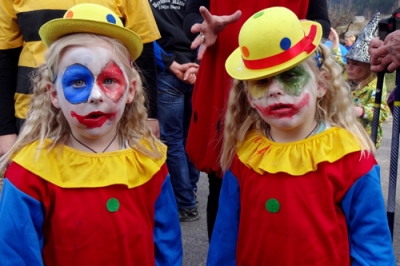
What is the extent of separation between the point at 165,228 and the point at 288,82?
2.72 feet

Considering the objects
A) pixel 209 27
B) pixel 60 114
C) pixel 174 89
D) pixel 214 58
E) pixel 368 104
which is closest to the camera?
pixel 60 114

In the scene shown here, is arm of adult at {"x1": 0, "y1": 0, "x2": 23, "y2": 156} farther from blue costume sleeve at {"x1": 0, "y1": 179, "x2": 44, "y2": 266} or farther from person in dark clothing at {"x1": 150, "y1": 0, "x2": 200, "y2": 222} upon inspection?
person in dark clothing at {"x1": 150, "y1": 0, "x2": 200, "y2": 222}

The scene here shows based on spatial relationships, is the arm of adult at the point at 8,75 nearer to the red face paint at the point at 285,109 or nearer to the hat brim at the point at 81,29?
the hat brim at the point at 81,29

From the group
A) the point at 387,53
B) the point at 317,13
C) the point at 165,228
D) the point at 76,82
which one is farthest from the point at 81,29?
the point at 387,53

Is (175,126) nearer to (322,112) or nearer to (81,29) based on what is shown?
(322,112)

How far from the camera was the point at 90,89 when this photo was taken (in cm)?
223

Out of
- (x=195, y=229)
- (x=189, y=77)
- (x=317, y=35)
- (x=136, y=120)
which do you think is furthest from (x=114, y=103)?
(x=195, y=229)

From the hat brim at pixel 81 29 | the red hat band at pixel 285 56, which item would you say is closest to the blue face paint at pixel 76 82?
the hat brim at pixel 81 29

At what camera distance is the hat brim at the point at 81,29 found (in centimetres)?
224

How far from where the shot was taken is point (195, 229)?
4.74 m

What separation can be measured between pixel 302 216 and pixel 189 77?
2.38 m

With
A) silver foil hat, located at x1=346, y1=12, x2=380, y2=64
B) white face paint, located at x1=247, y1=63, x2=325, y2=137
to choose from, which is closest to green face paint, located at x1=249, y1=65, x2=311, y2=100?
white face paint, located at x1=247, y1=63, x2=325, y2=137

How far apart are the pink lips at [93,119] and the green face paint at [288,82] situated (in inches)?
24.3

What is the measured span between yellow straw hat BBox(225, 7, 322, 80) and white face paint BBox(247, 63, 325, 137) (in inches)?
2.4
